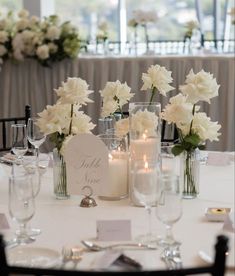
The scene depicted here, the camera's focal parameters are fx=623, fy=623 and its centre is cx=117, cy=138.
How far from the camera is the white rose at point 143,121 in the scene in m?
2.07

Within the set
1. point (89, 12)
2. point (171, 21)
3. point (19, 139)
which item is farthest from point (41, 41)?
point (19, 139)

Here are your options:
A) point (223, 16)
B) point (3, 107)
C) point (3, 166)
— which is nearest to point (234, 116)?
point (223, 16)

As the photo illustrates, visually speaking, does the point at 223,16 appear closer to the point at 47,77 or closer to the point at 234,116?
the point at 234,116

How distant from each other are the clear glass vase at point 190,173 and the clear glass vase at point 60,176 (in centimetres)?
40

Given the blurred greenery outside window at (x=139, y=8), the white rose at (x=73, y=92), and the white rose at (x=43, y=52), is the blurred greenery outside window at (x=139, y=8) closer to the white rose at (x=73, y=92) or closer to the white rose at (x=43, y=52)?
the white rose at (x=43, y=52)

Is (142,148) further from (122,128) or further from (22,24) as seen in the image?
(22,24)

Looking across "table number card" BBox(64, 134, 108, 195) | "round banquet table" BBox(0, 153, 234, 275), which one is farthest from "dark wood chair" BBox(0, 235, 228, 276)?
"table number card" BBox(64, 134, 108, 195)

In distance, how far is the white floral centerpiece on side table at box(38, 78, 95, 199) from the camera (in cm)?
212

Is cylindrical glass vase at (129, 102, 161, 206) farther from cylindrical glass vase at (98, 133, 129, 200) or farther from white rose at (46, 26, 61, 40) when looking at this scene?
white rose at (46, 26, 61, 40)

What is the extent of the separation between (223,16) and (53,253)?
436 centimetres

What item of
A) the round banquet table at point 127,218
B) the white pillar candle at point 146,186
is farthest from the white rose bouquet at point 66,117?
the white pillar candle at point 146,186

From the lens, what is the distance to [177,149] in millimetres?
2105

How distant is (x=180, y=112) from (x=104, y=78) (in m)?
2.74

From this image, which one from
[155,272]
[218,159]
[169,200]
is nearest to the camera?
[155,272]
